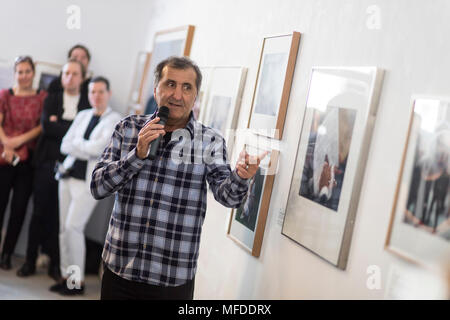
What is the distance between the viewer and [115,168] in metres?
1.94

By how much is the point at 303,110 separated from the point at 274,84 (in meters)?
0.28

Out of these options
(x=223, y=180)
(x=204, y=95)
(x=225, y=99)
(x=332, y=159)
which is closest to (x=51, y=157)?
(x=204, y=95)

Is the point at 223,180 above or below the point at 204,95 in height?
below

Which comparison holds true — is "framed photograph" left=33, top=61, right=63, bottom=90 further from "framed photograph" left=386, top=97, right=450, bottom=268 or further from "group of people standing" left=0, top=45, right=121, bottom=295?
"framed photograph" left=386, top=97, right=450, bottom=268

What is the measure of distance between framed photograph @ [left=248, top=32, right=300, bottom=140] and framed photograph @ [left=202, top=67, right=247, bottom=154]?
19cm

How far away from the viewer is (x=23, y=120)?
4.21 metres

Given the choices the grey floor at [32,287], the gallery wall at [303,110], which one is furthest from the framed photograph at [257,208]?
the grey floor at [32,287]

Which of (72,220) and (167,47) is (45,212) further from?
(167,47)

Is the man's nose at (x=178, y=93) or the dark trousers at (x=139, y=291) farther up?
the man's nose at (x=178, y=93)

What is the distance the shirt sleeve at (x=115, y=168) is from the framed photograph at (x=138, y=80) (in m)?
2.34

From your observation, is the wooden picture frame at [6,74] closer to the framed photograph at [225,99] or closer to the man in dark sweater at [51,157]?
the man in dark sweater at [51,157]

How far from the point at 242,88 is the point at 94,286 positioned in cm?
232

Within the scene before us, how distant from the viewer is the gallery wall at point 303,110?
5.14 feet
